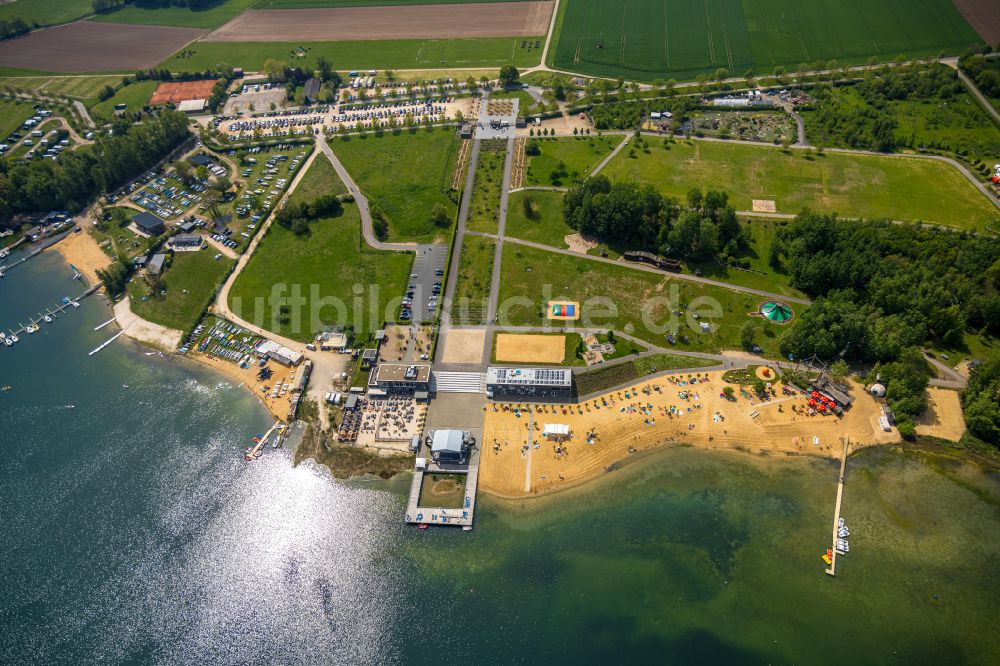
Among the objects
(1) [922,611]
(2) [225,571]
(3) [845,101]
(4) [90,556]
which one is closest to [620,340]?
(1) [922,611]

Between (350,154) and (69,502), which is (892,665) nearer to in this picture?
(69,502)

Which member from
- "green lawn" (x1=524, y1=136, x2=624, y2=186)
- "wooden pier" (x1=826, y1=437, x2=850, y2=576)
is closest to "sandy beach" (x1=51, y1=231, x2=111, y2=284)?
"green lawn" (x1=524, y1=136, x2=624, y2=186)

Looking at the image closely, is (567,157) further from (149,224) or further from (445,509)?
(149,224)

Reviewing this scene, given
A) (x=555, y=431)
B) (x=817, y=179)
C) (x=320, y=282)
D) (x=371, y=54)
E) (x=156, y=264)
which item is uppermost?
(x=371, y=54)

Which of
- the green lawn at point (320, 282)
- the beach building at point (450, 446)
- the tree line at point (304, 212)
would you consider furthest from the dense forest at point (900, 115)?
the tree line at point (304, 212)

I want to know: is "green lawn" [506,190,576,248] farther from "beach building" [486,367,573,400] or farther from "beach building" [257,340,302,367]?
"beach building" [257,340,302,367]

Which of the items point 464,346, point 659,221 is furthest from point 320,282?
point 659,221

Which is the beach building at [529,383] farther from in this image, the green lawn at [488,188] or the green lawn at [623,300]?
the green lawn at [488,188]

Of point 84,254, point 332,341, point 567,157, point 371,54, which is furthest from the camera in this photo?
point 371,54
